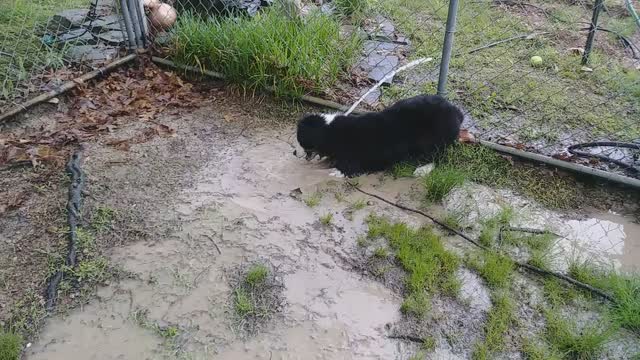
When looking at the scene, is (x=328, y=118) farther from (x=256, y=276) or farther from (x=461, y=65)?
(x=461, y=65)

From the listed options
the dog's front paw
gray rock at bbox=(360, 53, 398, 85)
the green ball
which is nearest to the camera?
the dog's front paw

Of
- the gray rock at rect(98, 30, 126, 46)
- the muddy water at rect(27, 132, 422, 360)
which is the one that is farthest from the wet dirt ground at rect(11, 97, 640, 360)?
the gray rock at rect(98, 30, 126, 46)

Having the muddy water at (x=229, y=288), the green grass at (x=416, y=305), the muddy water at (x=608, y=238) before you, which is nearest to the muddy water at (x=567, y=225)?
the muddy water at (x=608, y=238)

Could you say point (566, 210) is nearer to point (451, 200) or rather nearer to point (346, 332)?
point (451, 200)

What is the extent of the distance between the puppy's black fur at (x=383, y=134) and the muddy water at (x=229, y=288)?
187 mm

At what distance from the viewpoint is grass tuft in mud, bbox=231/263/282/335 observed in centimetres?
232

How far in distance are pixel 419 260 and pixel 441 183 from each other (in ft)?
2.21

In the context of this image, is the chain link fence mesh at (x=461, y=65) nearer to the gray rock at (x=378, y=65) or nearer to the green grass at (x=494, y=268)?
the gray rock at (x=378, y=65)

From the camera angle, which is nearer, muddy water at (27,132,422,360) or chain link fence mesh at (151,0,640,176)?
muddy water at (27,132,422,360)

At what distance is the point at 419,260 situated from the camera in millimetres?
2678

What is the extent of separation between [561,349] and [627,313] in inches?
16.4

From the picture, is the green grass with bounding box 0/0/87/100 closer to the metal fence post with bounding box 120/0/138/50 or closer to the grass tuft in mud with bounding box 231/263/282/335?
the metal fence post with bounding box 120/0/138/50

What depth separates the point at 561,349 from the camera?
7.38 ft

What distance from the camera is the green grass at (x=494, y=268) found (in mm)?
2588
